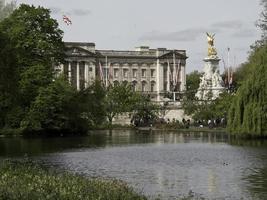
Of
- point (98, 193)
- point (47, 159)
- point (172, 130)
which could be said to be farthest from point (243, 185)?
point (172, 130)

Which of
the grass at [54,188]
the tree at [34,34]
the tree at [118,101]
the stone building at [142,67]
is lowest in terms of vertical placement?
the grass at [54,188]

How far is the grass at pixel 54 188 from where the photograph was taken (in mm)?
18609

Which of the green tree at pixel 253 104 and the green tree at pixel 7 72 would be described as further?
the green tree at pixel 253 104

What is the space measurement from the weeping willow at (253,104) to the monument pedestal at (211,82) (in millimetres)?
47182

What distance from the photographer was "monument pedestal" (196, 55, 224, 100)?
4445 inches

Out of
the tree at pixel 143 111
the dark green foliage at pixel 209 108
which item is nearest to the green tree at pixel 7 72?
the dark green foliage at pixel 209 108

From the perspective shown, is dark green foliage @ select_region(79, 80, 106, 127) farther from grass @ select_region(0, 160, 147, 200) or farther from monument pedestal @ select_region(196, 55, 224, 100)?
grass @ select_region(0, 160, 147, 200)

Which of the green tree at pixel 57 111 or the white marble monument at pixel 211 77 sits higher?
the white marble monument at pixel 211 77

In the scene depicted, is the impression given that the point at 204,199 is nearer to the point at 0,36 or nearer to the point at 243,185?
the point at 243,185

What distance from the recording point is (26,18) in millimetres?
68125

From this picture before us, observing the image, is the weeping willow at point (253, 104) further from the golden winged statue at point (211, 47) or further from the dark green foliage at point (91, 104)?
the golden winged statue at point (211, 47)

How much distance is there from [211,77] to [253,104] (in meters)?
66.6

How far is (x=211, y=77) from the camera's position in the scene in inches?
4850

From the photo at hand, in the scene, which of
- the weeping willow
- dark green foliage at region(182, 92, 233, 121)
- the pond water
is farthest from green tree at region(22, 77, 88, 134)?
dark green foliage at region(182, 92, 233, 121)
